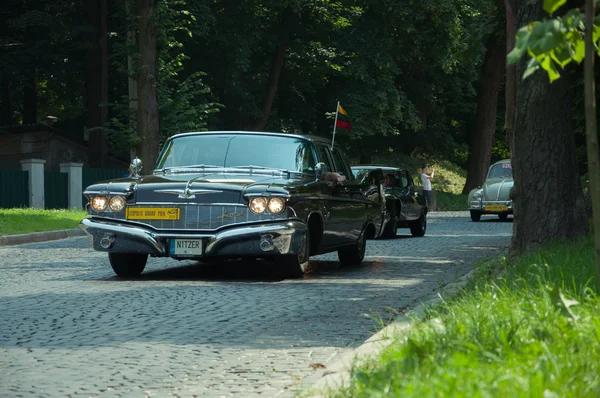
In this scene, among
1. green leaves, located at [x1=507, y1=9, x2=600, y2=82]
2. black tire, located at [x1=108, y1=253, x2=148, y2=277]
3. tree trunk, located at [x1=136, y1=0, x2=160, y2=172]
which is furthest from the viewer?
tree trunk, located at [x1=136, y1=0, x2=160, y2=172]

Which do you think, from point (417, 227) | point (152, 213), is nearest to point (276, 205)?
point (152, 213)

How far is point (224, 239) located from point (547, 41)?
7.53 meters

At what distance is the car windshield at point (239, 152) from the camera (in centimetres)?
1377

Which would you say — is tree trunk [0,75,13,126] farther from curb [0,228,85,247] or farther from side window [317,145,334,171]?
side window [317,145,334,171]

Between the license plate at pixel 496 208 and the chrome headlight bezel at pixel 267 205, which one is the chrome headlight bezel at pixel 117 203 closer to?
the chrome headlight bezel at pixel 267 205

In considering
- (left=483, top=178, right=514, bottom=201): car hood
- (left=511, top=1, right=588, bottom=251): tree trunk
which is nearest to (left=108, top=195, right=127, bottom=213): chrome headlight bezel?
(left=511, top=1, right=588, bottom=251): tree trunk

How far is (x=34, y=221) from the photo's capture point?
25.9m

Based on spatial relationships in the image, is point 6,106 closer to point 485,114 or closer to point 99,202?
point 485,114

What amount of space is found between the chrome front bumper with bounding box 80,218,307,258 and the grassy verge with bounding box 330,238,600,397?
4.48 metres

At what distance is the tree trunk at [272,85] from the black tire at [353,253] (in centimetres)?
3002

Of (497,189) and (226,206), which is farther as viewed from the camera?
(497,189)

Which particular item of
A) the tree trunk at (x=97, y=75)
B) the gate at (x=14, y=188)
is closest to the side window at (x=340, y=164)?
the gate at (x=14, y=188)

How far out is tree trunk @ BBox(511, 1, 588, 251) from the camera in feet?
40.1

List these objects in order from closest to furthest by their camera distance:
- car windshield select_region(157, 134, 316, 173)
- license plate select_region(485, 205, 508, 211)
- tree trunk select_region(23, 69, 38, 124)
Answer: car windshield select_region(157, 134, 316, 173) < license plate select_region(485, 205, 508, 211) < tree trunk select_region(23, 69, 38, 124)
